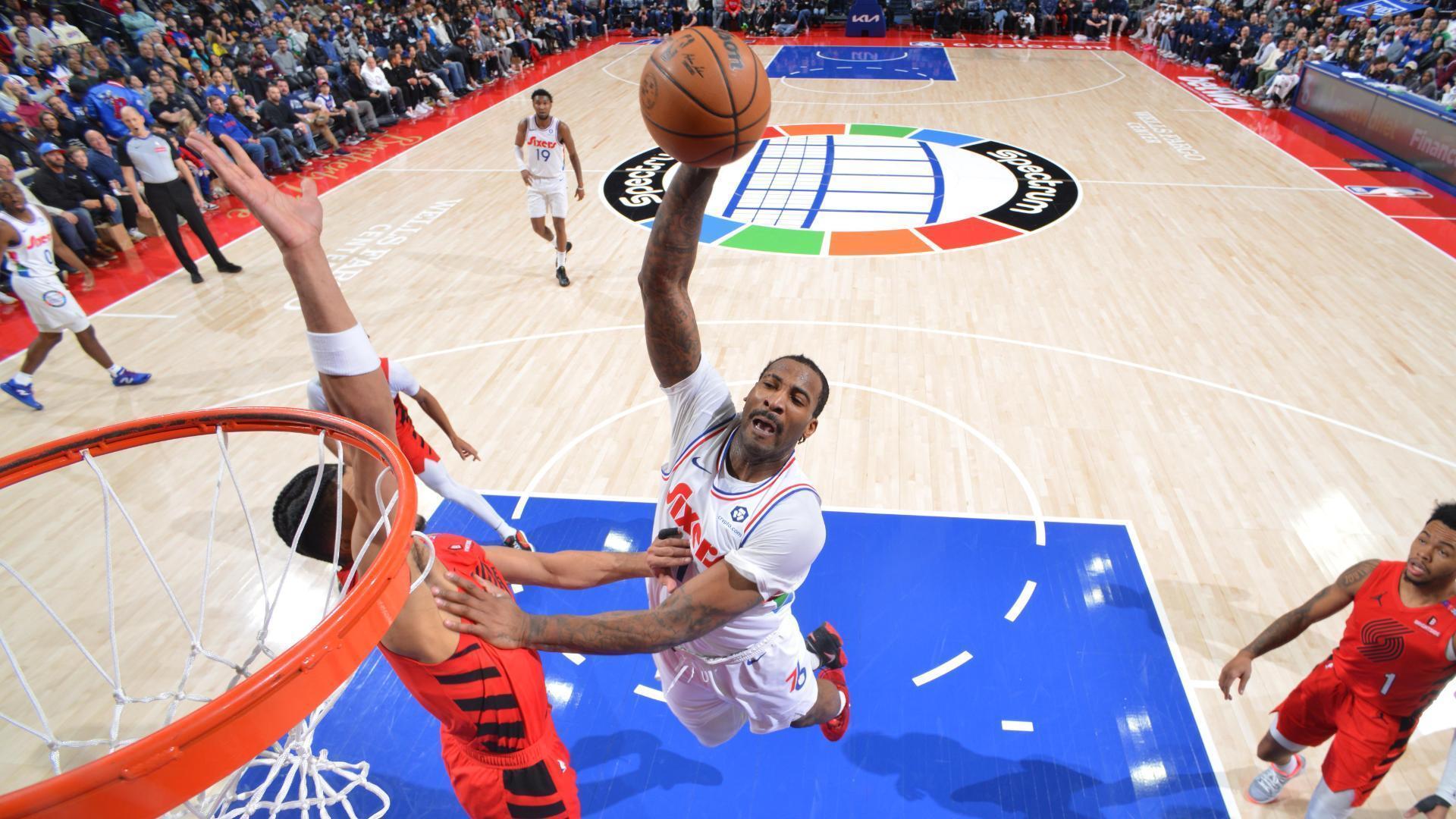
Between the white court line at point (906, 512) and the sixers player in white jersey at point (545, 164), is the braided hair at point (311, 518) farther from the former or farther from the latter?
the sixers player in white jersey at point (545, 164)

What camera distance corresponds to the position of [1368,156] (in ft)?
41.1

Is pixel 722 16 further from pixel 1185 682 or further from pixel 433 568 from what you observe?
pixel 433 568

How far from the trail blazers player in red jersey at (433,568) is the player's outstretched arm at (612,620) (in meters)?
Answer: 0.12

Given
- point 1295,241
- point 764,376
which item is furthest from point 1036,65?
point 764,376

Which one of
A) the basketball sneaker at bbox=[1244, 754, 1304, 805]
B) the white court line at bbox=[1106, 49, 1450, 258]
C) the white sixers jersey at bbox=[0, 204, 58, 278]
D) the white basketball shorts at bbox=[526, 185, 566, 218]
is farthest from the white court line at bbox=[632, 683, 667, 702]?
the white court line at bbox=[1106, 49, 1450, 258]

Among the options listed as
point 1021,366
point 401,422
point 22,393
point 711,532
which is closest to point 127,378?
point 22,393

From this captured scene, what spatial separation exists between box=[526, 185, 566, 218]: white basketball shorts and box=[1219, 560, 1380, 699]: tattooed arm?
23.2 ft

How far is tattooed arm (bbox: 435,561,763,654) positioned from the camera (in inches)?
81.5

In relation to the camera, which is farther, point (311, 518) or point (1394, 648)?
point (1394, 648)

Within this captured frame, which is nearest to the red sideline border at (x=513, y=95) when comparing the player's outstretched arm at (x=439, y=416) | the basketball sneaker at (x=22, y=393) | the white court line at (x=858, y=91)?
the basketball sneaker at (x=22, y=393)

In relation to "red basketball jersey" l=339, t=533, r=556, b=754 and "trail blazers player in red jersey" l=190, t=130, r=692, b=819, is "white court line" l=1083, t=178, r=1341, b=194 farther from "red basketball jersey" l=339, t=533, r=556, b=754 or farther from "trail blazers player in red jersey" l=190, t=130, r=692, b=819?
"red basketball jersey" l=339, t=533, r=556, b=754

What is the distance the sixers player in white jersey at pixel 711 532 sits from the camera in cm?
227

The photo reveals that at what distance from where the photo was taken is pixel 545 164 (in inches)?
328

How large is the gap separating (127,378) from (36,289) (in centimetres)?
95
